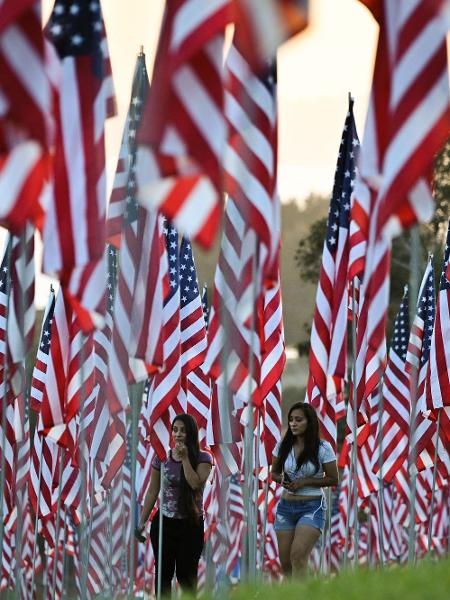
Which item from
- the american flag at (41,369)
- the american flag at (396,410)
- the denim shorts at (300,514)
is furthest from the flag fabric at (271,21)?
the american flag at (396,410)

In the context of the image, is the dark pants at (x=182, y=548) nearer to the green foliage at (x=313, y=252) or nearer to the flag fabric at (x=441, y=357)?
the flag fabric at (x=441, y=357)

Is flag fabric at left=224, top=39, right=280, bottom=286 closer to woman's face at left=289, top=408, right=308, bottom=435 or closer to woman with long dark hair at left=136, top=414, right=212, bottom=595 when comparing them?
woman's face at left=289, top=408, right=308, bottom=435

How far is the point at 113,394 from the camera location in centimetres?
1522

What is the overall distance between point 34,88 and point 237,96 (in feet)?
5.31

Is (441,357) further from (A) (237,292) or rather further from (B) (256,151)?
(B) (256,151)

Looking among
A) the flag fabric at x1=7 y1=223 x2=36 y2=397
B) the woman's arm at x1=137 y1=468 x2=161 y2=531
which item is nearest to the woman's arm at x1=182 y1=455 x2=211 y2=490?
the woman's arm at x1=137 y1=468 x2=161 y2=531

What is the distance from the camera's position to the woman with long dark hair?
14.6 meters

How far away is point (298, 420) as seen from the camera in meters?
14.6

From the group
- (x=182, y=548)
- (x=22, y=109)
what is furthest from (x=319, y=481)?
(x=22, y=109)

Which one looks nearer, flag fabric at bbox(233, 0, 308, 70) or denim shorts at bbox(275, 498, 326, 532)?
flag fabric at bbox(233, 0, 308, 70)

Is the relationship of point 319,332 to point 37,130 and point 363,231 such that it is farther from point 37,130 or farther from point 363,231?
point 37,130

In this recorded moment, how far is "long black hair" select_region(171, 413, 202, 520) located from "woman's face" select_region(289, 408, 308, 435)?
0.86 metres

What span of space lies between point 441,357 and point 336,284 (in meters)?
2.72

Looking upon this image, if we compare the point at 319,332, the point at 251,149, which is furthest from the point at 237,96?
the point at 319,332
